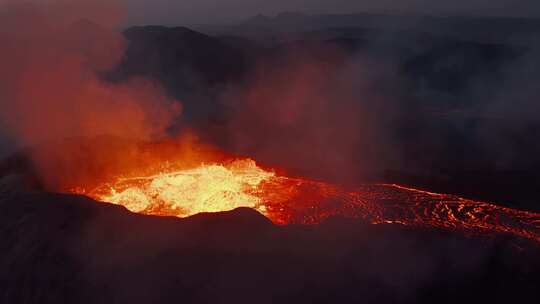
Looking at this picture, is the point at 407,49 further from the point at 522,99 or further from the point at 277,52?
the point at 522,99

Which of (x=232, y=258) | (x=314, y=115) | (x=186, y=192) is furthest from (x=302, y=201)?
(x=314, y=115)

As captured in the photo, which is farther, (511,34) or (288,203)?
(511,34)

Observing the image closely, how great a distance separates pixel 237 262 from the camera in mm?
7473

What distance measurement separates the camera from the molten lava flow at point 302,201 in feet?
34.4

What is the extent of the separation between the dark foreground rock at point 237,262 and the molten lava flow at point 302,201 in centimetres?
185

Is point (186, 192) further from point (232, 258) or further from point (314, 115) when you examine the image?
point (314, 115)

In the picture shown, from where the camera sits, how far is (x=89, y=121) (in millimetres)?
18719

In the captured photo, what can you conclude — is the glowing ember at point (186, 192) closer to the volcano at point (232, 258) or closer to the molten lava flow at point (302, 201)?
the molten lava flow at point (302, 201)

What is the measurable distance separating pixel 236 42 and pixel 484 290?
60.6 metres

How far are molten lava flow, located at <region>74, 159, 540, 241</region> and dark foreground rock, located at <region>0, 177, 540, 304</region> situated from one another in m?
1.85

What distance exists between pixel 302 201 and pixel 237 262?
4.22m

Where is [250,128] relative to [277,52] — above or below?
below

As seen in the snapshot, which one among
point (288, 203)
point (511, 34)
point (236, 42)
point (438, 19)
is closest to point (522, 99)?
point (288, 203)

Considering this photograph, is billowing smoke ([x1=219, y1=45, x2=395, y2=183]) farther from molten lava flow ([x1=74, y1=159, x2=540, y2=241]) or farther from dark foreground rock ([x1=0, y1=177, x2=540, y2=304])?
dark foreground rock ([x1=0, y1=177, x2=540, y2=304])
